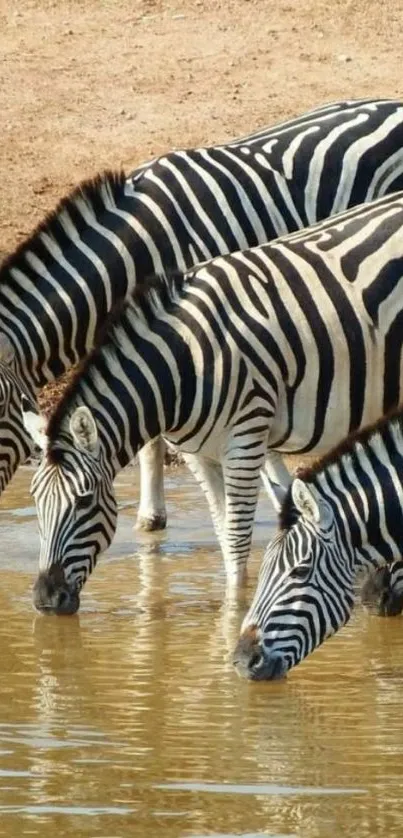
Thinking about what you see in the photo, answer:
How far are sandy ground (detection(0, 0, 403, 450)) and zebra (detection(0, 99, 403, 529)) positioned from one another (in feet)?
18.8

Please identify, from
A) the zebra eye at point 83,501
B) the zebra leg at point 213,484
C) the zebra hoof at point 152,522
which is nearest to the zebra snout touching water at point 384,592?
the zebra leg at point 213,484

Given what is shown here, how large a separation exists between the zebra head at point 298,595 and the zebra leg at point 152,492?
358cm

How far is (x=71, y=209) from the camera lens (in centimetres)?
1187

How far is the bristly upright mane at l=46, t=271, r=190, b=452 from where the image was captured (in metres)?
10.3

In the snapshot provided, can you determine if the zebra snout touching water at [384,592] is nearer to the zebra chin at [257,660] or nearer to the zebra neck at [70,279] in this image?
the zebra chin at [257,660]

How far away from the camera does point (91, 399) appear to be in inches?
407

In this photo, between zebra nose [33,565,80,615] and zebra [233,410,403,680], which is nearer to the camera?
zebra [233,410,403,680]

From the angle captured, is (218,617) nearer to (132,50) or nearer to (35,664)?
(35,664)

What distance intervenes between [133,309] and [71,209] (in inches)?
63.1

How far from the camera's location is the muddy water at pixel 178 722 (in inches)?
277

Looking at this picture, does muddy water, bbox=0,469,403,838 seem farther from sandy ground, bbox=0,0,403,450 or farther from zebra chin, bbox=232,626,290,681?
sandy ground, bbox=0,0,403,450

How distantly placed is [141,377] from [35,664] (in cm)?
174

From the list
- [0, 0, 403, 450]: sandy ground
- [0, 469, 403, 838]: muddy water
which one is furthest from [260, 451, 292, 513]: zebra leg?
[0, 0, 403, 450]: sandy ground

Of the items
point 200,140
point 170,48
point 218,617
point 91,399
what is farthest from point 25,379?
point 170,48
